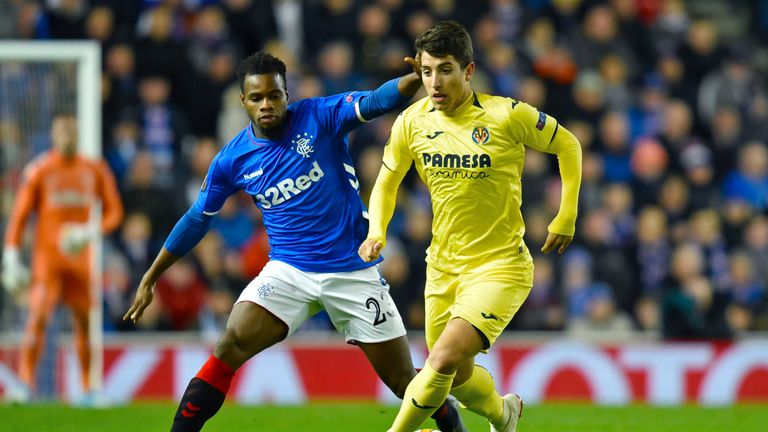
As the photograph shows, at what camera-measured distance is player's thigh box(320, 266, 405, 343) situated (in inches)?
298

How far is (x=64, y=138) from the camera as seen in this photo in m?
12.8

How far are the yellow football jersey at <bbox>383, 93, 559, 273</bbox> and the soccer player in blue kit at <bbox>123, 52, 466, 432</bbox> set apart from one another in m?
0.25

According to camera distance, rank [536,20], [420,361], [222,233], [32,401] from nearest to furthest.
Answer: [32,401], [420,361], [222,233], [536,20]

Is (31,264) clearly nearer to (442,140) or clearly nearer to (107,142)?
(107,142)

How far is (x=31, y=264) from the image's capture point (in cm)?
1348

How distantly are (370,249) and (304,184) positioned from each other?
0.79 metres

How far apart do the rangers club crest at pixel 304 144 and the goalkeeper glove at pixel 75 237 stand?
220 inches

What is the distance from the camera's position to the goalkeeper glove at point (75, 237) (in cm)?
1268

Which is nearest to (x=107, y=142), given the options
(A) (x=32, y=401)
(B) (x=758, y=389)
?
(A) (x=32, y=401)

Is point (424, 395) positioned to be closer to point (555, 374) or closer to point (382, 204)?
point (382, 204)

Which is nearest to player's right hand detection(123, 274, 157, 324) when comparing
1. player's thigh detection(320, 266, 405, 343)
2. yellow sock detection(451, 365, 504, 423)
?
player's thigh detection(320, 266, 405, 343)

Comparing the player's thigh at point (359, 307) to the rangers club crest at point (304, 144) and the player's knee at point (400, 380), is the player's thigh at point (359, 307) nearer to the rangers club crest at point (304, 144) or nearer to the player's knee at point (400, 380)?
the player's knee at point (400, 380)

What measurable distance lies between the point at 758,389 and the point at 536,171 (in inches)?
137

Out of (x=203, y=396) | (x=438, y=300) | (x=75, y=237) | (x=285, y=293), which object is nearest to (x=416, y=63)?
(x=438, y=300)
